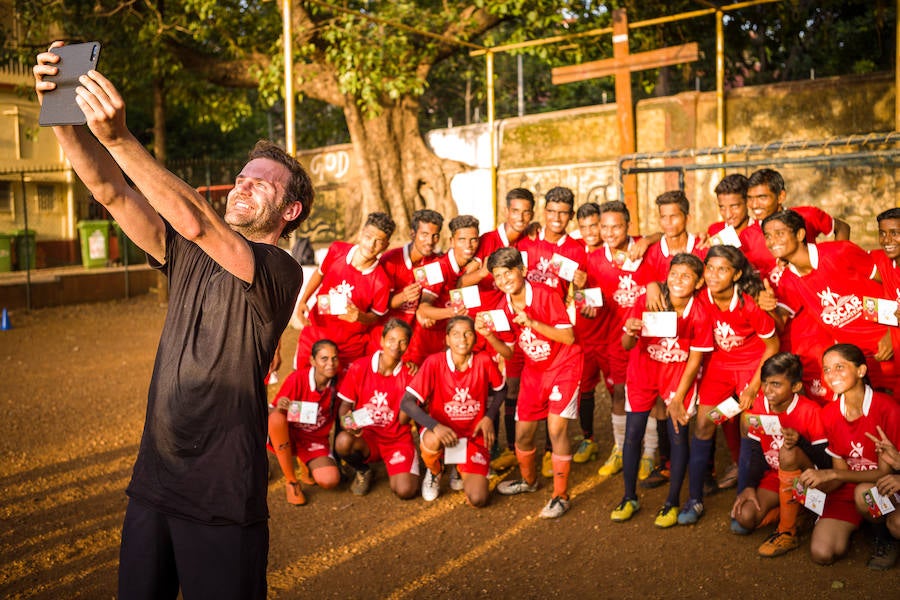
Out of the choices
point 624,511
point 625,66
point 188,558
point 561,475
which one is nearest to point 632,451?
point 624,511

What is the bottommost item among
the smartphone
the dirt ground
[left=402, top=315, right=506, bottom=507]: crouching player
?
the dirt ground

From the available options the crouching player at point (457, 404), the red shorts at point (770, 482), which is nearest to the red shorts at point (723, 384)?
the red shorts at point (770, 482)

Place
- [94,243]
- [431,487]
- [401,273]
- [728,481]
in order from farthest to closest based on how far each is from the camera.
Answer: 1. [94,243]
2. [401,273]
3. [431,487]
4. [728,481]

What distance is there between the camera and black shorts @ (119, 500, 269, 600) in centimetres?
237

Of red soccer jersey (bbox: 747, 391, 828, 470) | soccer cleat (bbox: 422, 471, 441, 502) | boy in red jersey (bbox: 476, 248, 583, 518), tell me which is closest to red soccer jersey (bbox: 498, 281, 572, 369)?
boy in red jersey (bbox: 476, 248, 583, 518)

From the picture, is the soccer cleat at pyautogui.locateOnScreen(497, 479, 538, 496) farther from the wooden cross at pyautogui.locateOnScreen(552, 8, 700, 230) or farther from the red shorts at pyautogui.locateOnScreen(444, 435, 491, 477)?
the wooden cross at pyautogui.locateOnScreen(552, 8, 700, 230)

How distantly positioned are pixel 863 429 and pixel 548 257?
9.33 ft

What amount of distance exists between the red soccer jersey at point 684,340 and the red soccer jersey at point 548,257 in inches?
39.7

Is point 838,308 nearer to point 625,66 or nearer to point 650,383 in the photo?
point 650,383

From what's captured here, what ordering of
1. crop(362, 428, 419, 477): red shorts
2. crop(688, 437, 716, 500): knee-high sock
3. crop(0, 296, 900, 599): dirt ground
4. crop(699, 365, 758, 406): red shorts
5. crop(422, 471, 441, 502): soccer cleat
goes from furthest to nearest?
crop(362, 428, 419, 477): red shorts, crop(422, 471, 441, 502): soccer cleat, crop(699, 365, 758, 406): red shorts, crop(688, 437, 716, 500): knee-high sock, crop(0, 296, 900, 599): dirt ground

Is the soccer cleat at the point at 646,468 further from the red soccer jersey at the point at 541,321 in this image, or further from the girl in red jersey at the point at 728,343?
the red soccer jersey at the point at 541,321

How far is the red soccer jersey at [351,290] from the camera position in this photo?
21.5 ft

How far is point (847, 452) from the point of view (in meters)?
4.71

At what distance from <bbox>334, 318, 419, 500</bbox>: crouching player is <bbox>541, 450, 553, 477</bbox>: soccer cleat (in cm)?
105
